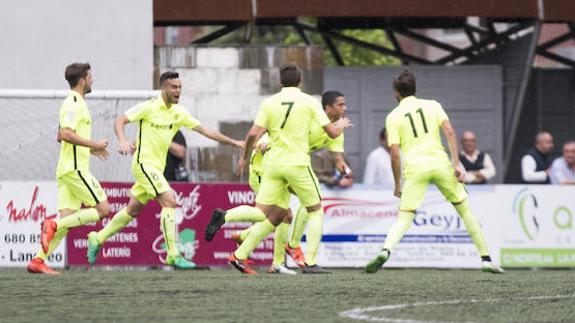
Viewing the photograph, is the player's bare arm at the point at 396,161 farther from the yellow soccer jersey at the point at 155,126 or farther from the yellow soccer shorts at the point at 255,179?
the yellow soccer jersey at the point at 155,126

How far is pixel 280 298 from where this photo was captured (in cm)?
1009

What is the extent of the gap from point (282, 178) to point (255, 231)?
0.55 m

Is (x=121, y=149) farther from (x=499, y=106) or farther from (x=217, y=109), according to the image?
(x=499, y=106)

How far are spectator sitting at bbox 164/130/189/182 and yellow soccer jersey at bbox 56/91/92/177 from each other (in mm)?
3949

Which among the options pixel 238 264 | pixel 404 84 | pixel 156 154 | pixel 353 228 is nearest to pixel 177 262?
pixel 238 264

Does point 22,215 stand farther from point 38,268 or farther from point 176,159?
point 38,268

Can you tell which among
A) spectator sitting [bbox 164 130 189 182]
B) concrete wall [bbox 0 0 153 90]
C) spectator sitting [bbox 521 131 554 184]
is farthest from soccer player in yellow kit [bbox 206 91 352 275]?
concrete wall [bbox 0 0 153 90]

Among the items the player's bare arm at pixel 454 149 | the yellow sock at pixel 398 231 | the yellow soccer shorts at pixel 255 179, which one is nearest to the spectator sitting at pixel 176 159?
the yellow soccer shorts at pixel 255 179

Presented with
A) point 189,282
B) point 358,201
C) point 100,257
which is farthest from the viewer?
point 358,201

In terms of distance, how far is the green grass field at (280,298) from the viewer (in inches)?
341

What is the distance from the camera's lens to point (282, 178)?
13.7 m

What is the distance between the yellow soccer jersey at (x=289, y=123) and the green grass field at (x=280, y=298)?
1145mm

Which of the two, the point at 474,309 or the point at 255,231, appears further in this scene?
the point at 255,231

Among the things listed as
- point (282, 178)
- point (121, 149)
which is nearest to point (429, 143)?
point (282, 178)
